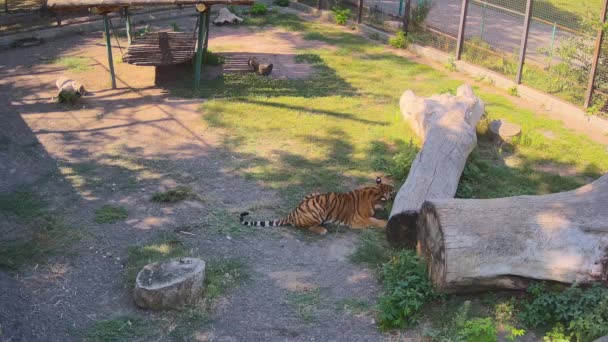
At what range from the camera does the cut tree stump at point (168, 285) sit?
6.50m

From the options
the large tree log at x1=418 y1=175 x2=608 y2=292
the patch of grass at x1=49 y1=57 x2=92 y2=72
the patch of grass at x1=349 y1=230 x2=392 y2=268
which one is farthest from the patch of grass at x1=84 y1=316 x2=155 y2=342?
the patch of grass at x1=49 y1=57 x2=92 y2=72

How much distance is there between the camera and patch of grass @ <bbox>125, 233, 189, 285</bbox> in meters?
7.27

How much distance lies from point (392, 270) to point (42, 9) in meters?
14.1

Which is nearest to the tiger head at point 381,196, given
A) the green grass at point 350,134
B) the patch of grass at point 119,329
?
the green grass at point 350,134

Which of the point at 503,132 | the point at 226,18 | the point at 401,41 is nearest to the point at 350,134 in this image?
the point at 503,132

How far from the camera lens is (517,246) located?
6.44m

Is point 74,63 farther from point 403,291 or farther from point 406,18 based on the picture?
point 403,291

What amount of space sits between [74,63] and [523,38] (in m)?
9.53

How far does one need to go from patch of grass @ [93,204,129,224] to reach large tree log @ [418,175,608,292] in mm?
3957

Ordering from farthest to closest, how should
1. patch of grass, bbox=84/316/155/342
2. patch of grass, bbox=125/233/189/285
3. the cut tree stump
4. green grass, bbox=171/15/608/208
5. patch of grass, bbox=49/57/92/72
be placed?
patch of grass, bbox=49/57/92/72, green grass, bbox=171/15/608/208, patch of grass, bbox=125/233/189/285, the cut tree stump, patch of grass, bbox=84/316/155/342

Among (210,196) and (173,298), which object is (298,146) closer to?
(210,196)

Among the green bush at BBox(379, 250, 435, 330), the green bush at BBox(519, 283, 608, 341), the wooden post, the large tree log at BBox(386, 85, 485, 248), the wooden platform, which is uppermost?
the wooden post

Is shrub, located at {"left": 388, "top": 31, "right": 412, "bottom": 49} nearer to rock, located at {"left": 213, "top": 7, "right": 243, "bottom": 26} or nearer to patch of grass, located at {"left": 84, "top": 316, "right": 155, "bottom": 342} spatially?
rock, located at {"left": 213, "top": 7, "right": 243, "bottom": 26}

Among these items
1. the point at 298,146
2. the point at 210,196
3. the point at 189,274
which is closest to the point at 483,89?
the point at 298,146
